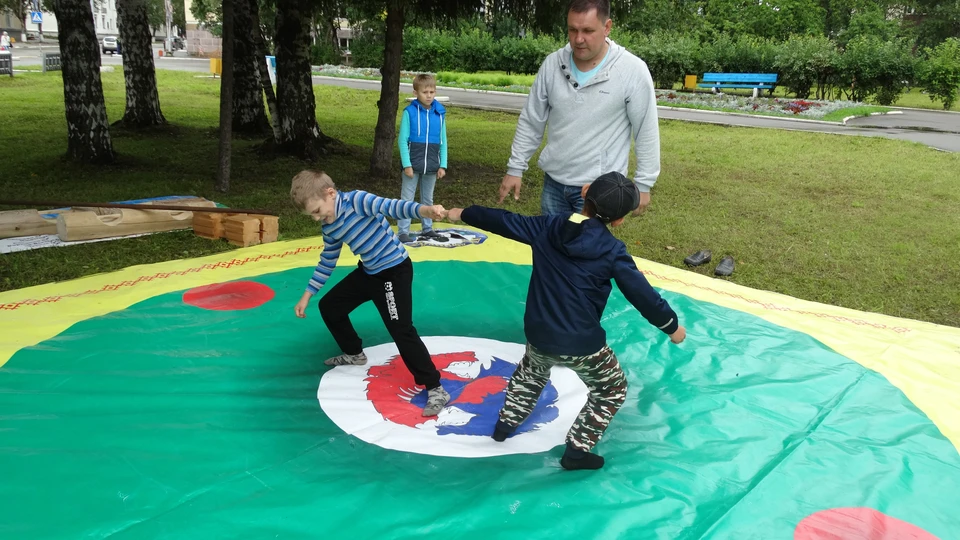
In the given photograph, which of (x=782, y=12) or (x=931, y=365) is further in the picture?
(x=782, y=12)

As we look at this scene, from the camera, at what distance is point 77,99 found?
8391 millimetres

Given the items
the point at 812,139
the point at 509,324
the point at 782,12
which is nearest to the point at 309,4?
the point at 509,324

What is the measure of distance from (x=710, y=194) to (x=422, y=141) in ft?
15.5

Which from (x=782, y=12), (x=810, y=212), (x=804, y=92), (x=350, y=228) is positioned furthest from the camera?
(x=782, y=12)

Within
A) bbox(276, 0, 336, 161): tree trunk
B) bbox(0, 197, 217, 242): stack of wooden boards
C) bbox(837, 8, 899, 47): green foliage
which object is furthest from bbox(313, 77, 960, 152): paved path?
bbox(837, 8, 899, 47): green foliage

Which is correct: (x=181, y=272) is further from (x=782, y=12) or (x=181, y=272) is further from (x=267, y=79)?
(x=782, y=12)

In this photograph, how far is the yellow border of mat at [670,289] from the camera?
12.3 ft

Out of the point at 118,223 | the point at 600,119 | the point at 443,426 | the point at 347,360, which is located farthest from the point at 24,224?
the point at 600,119

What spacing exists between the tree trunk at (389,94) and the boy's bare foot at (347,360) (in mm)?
5104

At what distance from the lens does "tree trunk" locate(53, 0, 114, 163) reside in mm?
8242

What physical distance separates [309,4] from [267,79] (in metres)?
1.32

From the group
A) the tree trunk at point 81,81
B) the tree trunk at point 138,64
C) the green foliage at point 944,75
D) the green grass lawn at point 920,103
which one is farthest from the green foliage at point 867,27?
the tree trunk at point 81,81

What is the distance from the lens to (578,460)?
2.80 metres

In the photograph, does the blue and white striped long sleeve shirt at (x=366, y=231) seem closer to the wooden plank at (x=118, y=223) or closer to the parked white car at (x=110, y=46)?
the wooden plank at (x=118, y=223)
